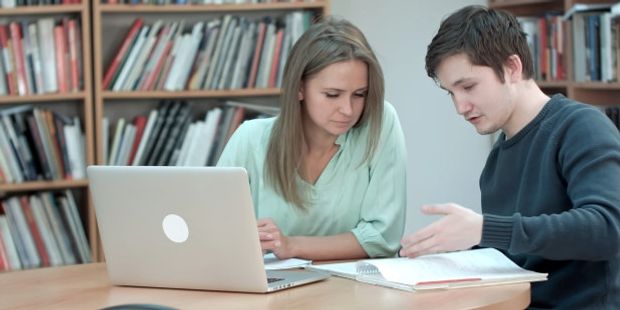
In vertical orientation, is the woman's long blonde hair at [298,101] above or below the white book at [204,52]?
below

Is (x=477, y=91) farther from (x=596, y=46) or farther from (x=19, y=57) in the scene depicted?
(x=19, y=57)

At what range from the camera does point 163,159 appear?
153 inches

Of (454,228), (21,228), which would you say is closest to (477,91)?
(454,228)

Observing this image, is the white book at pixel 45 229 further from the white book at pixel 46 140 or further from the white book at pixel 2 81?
the white book at pixel 2 81

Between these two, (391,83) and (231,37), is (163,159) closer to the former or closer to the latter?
(231,37)

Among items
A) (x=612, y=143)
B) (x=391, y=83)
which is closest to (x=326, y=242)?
(x=612, y=143)

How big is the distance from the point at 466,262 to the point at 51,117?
2.20m

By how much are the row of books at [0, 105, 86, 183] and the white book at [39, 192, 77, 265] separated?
0.32ft

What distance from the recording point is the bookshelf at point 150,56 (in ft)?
12.4

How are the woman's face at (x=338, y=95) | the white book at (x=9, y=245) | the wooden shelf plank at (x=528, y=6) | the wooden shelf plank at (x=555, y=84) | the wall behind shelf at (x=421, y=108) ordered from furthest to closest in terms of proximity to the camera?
1. the wall behind shelf at (x=421, y=108)
2. the wooden shelf plank at (x=528, y=6)
3. the wooden shelf plank at (x=555, y=84)
4. the white book at (x=9, y=245)
5. the woman's face at (x=338, y=95)

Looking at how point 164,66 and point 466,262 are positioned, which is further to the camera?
point 164,66

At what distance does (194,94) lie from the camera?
3.85 meters

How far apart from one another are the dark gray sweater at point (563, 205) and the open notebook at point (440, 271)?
0.05 meters

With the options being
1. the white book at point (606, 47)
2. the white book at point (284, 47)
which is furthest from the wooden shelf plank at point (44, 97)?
the white book at point (606, 47)
